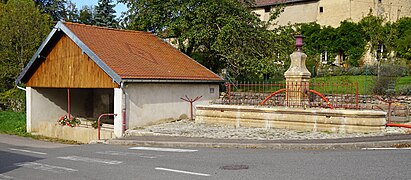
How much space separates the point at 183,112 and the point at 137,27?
839 cm

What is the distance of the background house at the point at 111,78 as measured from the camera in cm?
1780

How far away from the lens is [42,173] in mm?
9891

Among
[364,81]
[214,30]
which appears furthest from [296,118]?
[364,81]

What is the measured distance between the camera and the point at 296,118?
1545cm

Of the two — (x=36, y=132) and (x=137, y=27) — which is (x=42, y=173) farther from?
(x=137, y=27)

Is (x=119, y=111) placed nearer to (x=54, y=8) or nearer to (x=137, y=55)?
(x=137, y=55)

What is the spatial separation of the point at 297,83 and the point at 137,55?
23.9 feet

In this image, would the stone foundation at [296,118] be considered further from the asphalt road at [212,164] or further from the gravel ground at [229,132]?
the asphalt road at [212,164]

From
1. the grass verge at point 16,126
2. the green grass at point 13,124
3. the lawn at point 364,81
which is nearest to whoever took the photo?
the grass verge at point 16,126

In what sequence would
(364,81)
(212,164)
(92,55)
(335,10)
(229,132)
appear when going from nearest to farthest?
(212,164), (229,132), (92,55), (364,81), (335,10)

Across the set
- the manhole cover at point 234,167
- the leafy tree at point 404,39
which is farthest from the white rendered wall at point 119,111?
the leafy tree at point 404,39

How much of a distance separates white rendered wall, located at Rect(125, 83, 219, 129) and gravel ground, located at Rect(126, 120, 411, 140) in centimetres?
53

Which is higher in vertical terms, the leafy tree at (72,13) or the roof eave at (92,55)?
the leafy tree at (72,13)

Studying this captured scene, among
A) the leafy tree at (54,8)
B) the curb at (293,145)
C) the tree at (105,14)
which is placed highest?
the leafy tree at (54,8)
